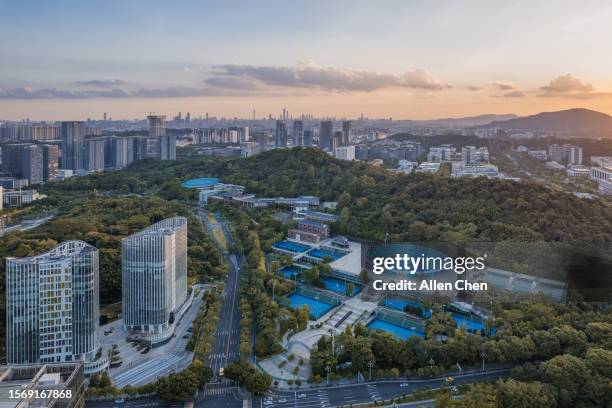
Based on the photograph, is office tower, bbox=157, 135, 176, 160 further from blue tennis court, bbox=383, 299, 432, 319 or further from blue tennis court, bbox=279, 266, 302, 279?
blue tennis court, bbox=383, 299, 432, 319

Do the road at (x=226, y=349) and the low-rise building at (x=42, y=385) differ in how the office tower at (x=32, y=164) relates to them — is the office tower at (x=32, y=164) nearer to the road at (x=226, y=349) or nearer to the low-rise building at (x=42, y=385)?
the road at (x=226, y=349)

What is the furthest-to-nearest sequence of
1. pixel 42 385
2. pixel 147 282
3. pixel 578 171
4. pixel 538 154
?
pixel 538 154 < pixel 578 171 < pixel 147 282 < pixel 42 385

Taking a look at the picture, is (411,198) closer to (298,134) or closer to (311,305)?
(311,305)

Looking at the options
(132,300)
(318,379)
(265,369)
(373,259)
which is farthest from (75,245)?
(373,259)

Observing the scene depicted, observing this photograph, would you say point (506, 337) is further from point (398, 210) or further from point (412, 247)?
point (398, 210)

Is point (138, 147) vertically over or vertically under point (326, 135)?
under

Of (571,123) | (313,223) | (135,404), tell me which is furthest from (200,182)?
(571,123)

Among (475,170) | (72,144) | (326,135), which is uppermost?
(326,135)

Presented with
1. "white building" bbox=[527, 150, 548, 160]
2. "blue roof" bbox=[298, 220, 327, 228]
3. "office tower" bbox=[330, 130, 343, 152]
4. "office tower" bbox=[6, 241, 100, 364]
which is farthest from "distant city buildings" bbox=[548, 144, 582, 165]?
"office tower" bbox=[6, 241, 100, 364]
